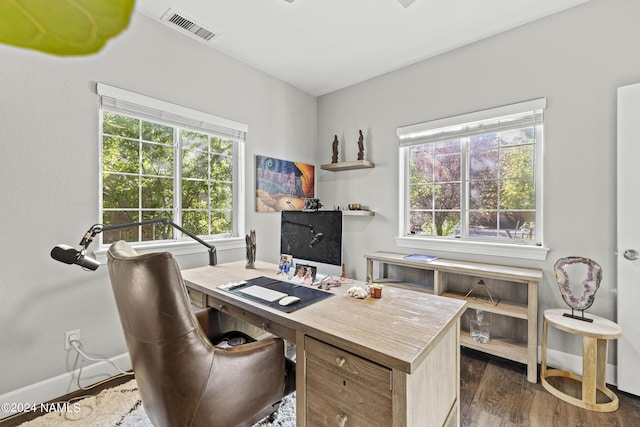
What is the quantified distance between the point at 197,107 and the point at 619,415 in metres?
3.58

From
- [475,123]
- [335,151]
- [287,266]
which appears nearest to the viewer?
[287,266]

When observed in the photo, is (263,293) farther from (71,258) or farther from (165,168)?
(165,168)

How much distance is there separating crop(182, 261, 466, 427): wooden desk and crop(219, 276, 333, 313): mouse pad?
0.15 ft

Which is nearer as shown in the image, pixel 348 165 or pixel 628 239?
pixel 628 239

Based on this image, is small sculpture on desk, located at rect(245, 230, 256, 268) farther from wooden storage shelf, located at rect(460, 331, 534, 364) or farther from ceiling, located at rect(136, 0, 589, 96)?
wooden storage shelf, located at rect(460, 331, 534, 364)

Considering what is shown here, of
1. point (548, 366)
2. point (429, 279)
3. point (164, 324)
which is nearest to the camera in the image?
point (164, 324)

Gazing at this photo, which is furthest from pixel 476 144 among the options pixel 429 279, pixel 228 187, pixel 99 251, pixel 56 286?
pixel 56 286

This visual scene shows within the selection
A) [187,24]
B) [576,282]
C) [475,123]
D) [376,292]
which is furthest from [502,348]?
[187,24]

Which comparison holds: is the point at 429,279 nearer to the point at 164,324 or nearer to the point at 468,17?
the point at 468,17

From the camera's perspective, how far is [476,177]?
2.62 meters

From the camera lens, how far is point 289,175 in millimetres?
3336

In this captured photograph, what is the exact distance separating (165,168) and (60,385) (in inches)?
63.0

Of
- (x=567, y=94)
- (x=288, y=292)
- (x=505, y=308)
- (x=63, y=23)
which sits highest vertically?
(x=567, y=94)

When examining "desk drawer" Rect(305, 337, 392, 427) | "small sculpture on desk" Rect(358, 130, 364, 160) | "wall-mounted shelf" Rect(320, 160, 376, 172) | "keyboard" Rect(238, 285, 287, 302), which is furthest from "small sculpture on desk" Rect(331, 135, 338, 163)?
"desk drawer" Rect(305, 337, 392, 427)
